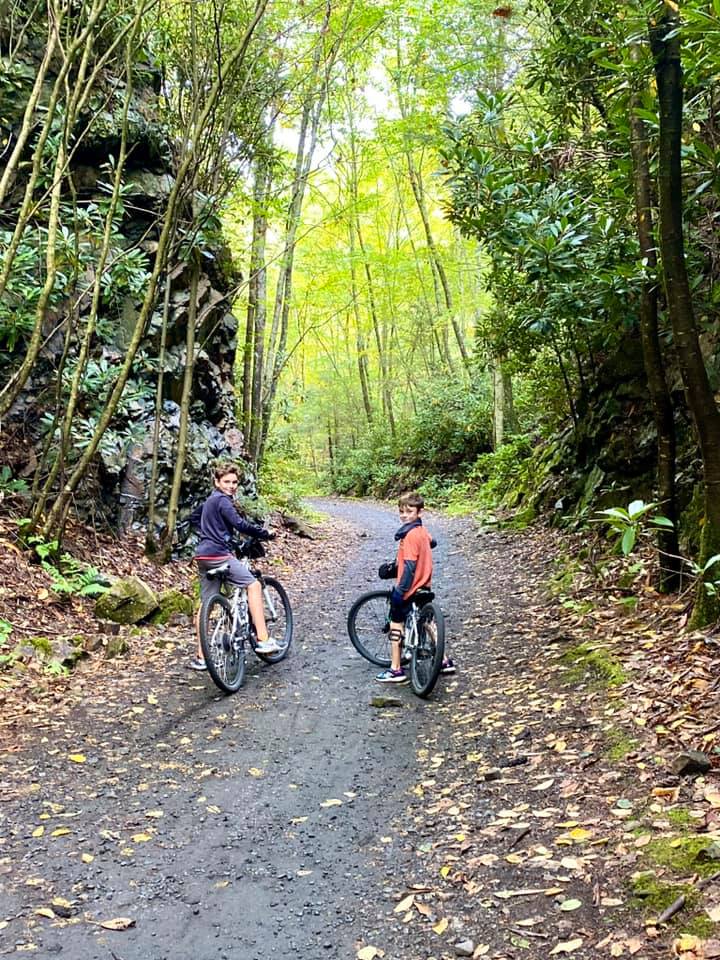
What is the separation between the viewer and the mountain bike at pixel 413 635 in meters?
5.34

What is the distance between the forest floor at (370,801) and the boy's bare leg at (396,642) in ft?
1.04

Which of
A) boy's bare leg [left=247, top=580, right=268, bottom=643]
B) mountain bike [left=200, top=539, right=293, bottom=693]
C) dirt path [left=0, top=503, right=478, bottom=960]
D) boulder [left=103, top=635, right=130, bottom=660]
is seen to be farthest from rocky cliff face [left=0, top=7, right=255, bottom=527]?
dirt path [left=0, top=503, right=478, bottom=960]

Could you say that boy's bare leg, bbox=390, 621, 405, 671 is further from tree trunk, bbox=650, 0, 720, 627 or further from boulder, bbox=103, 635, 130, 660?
boulder, bbox=103, 635, 130, 660

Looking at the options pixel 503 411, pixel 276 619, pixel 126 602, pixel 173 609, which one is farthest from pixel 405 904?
pixel 503 411

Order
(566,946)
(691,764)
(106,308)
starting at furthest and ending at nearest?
(106,308)
(691,764)
(566,946)

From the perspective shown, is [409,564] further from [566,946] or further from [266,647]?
[566,946]

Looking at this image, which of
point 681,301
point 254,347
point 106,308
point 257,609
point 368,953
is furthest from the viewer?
point 254,347

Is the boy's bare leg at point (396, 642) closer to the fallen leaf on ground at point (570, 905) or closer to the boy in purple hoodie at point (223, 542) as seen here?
the boy in purple hoodie at point (223, 542)

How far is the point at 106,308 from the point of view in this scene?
9.45 m

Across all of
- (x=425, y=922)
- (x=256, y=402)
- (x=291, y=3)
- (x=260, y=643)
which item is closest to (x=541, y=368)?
(x=256, y=402)

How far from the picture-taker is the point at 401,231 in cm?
3114

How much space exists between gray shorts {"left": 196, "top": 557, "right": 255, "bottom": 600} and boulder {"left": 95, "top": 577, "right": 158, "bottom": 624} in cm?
154

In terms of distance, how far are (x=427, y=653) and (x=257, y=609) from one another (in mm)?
1606

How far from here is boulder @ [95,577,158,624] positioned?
691cm
